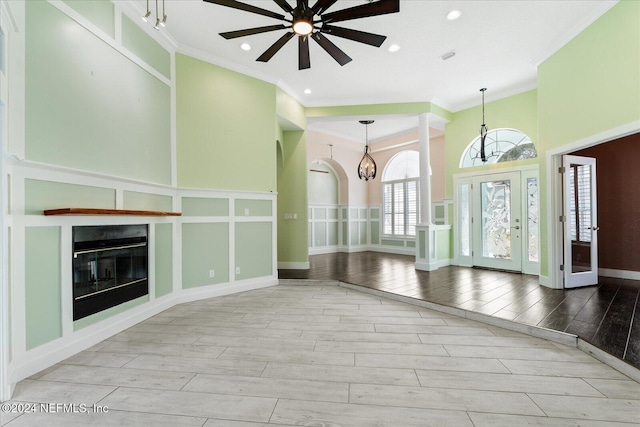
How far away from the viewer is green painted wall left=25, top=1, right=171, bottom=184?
233cm

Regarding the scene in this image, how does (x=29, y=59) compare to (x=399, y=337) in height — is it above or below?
above

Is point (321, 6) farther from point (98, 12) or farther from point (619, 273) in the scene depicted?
point (619, 273)

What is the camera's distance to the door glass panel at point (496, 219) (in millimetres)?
5793

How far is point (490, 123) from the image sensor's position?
232 inches

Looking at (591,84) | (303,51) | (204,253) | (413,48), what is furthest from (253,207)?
(591,84)

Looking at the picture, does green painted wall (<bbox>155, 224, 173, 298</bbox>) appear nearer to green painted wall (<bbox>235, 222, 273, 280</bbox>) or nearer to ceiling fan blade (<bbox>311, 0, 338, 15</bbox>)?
green painted wall (<bbox>235, 222, 273, 280</bbox>)

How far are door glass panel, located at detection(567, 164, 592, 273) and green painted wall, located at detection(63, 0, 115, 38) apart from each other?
6.33m

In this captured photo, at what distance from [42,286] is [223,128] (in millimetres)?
2874

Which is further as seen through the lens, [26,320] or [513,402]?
[26,320]

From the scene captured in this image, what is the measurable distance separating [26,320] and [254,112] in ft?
12.2

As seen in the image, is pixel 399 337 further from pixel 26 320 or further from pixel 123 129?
pixel 123 129

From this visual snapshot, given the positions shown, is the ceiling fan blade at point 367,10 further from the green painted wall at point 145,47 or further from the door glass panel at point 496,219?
the door glass panel at point 496,219

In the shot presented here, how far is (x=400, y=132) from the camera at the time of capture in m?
8.23

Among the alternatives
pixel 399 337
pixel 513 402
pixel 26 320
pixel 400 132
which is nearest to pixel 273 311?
pixel 399 337
